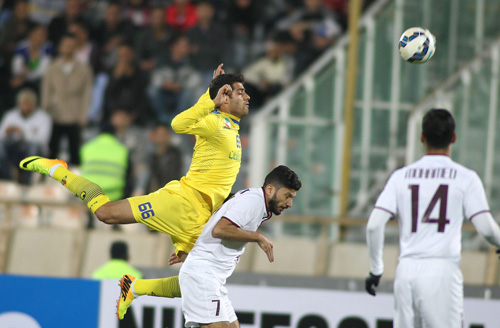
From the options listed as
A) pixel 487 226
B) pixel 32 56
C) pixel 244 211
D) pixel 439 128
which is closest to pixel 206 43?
pixel 32 56

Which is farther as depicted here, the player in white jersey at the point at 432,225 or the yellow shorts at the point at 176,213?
the yellow shorts at the point at 176,213

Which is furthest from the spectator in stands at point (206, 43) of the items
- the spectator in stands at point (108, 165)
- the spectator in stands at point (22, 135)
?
the spectator in stands at point (22, 135)

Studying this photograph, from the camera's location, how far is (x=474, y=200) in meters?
5.38

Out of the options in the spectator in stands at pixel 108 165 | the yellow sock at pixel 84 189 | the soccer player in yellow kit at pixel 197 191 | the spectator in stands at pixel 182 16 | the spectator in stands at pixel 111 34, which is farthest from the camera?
the spectator in stands at pixel 182 16

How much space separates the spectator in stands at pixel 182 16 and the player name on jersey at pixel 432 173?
8685mm

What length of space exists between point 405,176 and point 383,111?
5.47m

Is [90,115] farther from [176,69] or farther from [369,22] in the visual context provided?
[369,22]

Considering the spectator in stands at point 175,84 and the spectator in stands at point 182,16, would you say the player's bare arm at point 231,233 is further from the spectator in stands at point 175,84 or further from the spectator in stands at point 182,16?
the spectator in stands at point 182,16

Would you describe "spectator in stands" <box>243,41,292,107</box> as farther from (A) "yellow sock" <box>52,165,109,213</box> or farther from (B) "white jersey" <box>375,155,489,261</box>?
(B) "white jersey" <box>375,155,489,261</box>

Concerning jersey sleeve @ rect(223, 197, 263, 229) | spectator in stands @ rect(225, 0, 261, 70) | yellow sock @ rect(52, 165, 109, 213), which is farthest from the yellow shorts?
spectator in stands @ rect(225, 0, 261, 70)

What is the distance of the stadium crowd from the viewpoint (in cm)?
1256

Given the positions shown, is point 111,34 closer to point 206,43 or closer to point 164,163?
point 206,43

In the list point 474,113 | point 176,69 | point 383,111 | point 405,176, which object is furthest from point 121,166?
point 405,176

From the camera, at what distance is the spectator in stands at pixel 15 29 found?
1407cm
